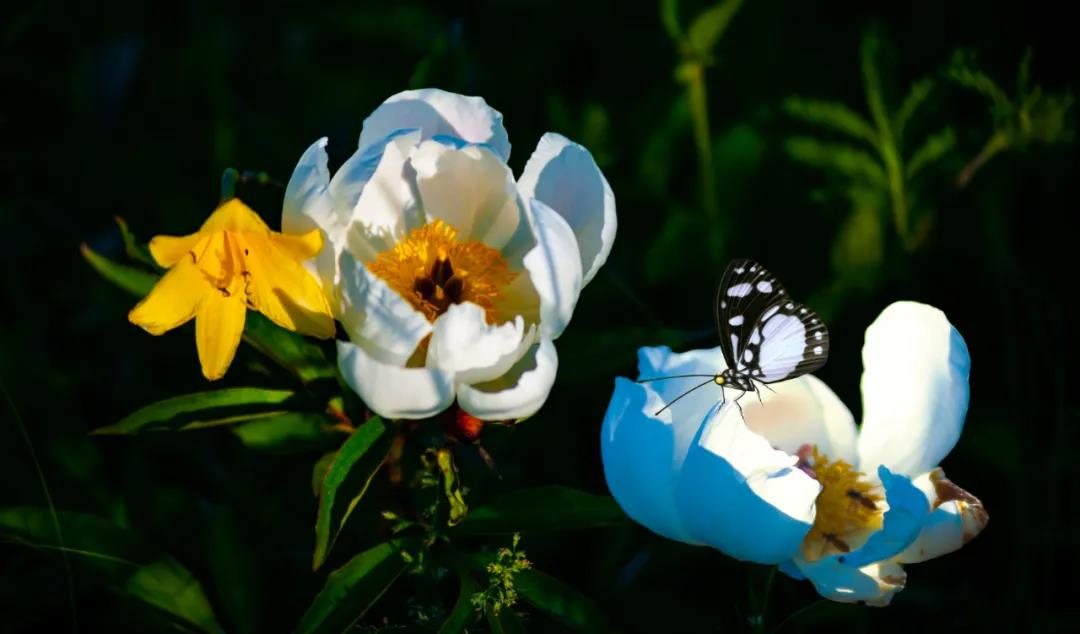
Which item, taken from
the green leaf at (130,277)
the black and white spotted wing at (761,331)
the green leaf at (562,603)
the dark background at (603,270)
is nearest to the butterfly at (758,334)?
the black and white spotted wing at (761,331)

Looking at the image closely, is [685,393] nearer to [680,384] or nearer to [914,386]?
[680,384]

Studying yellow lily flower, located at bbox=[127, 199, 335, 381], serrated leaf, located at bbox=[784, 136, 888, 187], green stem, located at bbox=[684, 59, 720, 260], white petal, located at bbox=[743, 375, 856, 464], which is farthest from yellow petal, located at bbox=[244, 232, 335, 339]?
serrated leaf, located at bbox=[784, 136, 888, 187]

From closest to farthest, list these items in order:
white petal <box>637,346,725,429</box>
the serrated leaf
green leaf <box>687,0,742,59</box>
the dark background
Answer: white petal <box>637,346,725,429</box> → the dark background → green leaf <box>687,0,742,59</box> → the serrated leaf

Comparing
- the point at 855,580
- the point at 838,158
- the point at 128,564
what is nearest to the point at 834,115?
the point at 838,158

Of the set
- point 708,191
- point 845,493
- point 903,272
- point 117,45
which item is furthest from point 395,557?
point 117,45

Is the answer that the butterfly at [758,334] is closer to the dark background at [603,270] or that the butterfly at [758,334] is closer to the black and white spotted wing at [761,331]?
the black and white spotted wing at [761,331]

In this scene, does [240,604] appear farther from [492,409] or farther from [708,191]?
[708,191]

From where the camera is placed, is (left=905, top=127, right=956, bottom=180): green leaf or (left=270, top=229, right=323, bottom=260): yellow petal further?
(left=905, top=127, right=956, bottom=180): green leaf

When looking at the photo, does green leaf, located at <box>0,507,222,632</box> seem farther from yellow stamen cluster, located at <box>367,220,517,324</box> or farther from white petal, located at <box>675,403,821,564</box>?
white petal, located at <box>675,403,821,564</box>
